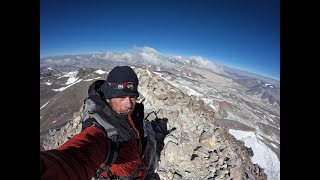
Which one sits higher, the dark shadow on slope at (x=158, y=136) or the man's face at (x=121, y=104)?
the man's face at (x=121, y=104)

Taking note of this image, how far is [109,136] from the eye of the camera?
90.9 inches

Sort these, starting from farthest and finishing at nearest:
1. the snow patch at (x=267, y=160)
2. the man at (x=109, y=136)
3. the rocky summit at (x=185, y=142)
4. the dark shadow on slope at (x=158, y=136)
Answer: the snow patch at (x=267, y=160)
the rocky summit at (x=185, y=142)
the dark shadow on slope at (x=158, y=136)
the man at (x=109, y=136)

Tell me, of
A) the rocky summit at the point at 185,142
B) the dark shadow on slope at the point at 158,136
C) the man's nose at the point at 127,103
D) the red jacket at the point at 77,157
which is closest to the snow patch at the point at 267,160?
the rocky summit at the point at 185,142

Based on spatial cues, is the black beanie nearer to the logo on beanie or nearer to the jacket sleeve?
the logo on beanie

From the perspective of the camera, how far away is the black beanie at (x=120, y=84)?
9.36 feet

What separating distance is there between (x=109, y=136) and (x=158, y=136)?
4.65m

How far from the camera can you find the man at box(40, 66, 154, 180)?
1513 mm

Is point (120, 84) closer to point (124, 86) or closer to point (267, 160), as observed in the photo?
point (124, 86)

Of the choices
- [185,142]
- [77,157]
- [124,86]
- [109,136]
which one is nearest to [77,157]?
[77,157]

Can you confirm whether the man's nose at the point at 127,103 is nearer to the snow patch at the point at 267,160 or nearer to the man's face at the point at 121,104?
the man's face at the point at 121,104

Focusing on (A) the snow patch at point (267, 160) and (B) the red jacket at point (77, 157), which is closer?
(B) the red jacket at point (77, 157)

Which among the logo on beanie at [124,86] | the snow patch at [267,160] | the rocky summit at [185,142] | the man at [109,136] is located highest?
the logo on beanie at [124,86]
